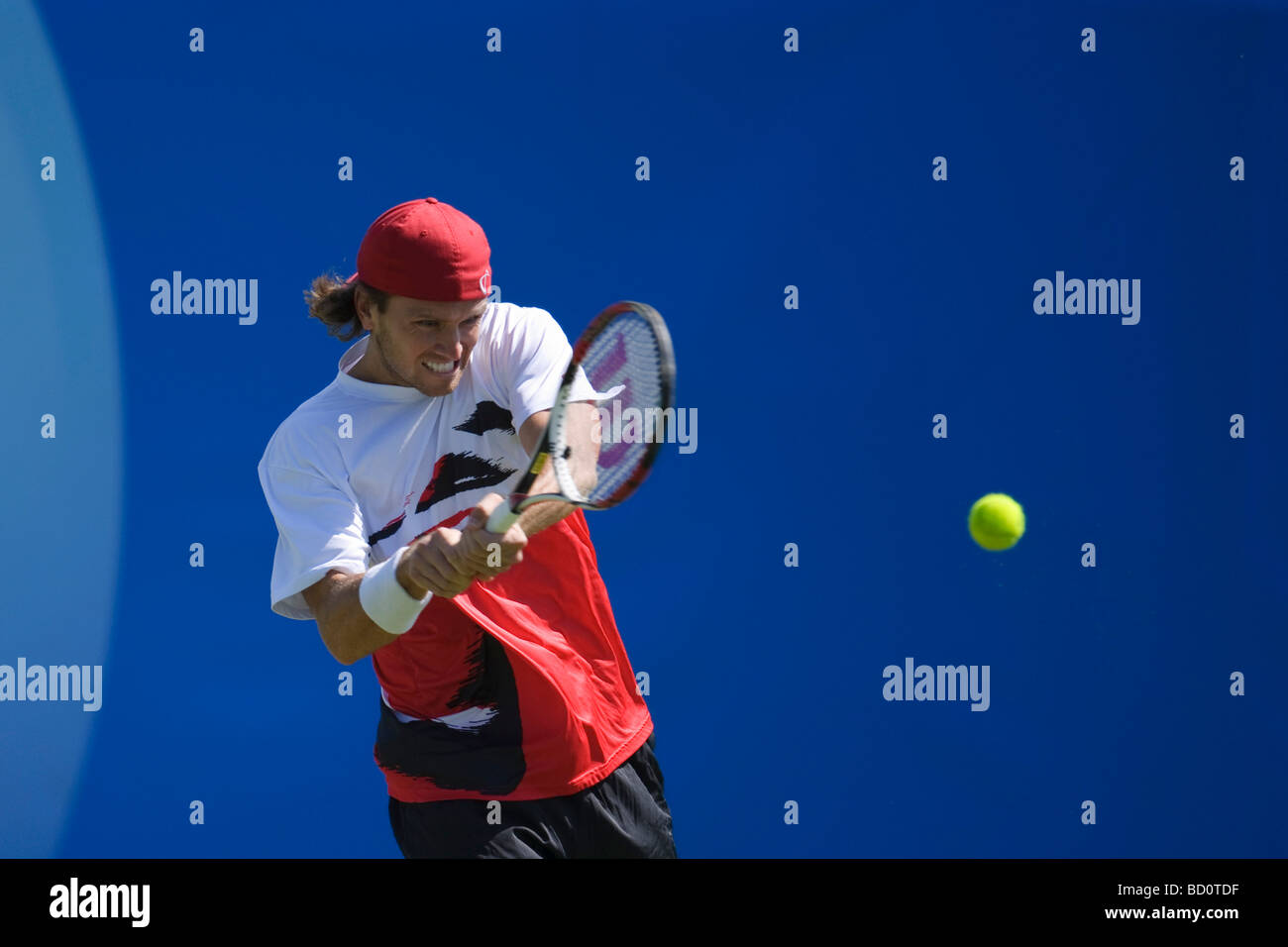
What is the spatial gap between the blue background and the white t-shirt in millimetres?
1220

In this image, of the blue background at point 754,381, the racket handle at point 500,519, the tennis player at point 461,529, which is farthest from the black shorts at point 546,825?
the blue background at point 754,381

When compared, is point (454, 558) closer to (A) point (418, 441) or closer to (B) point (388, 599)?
(B) point (388, 599)

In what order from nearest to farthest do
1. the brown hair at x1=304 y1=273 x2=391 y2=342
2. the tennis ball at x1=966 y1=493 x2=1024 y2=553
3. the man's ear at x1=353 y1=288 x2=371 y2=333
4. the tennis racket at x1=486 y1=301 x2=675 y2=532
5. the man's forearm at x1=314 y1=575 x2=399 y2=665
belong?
the tennis racket at x1=486 y1=301 x2=675 y2=532, the man's forearm at x1=314 y1=575 x2=399 y2=665, the man's ear at x1=353 y1=288 x2=371 y2=333, the brown hair at x1=304 y1=273 x2=391 y2=342, the tennis ball at x1=966 y1=493 x2=1024 y2=553

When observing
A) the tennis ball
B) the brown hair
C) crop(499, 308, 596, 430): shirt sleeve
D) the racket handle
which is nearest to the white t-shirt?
crop(499, 308, 596, 430): shirt sleeve

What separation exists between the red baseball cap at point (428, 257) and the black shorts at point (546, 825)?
3.10 feet

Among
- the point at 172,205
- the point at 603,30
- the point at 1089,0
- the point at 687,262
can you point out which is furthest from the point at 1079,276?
the point at 172,205

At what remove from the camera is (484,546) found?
2.10 metres

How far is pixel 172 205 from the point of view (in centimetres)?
374

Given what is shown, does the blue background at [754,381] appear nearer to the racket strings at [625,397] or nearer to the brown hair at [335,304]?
the brown hair at [335,304]

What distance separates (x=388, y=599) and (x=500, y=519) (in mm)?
308

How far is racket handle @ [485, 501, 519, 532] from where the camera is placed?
6.86 ft

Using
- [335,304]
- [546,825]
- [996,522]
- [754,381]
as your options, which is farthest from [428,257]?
[996,522]

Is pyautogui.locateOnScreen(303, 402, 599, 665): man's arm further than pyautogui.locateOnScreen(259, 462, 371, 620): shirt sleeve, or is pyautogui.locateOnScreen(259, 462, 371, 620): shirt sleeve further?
pyautogui.locateOnScreen(259, 462, 371, 620): shirt sleeve

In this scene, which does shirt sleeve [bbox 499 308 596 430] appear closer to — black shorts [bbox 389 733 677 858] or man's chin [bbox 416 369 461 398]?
man's chin [bbox 416 369 461 398]
